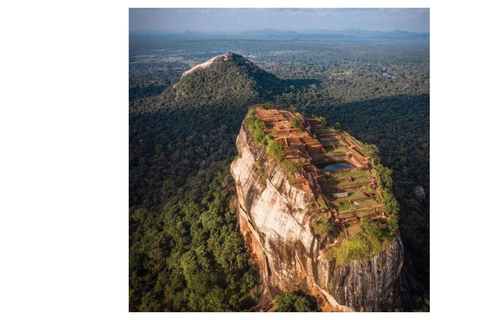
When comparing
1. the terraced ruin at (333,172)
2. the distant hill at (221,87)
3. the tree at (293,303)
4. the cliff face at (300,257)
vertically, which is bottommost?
the tree at (293,303)

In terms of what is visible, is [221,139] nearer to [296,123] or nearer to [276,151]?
[296,123]

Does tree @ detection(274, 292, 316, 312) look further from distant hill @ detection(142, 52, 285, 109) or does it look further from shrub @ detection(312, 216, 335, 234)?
distant hill @ detection(142, 52, 285, 109)

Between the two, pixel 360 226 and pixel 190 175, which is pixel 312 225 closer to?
pixel 360 226

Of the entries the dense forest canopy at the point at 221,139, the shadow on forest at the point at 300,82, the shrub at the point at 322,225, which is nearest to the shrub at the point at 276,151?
the shrub at the point at 322,225

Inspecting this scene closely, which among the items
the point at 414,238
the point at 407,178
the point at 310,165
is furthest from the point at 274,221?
the point at 407,178

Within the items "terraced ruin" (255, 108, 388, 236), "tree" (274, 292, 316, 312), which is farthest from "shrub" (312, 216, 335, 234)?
"tree" (274, 292, 316, 312)

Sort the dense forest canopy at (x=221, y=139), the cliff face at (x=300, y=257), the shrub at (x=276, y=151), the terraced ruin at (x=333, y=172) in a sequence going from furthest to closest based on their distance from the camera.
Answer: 1. the dense forest canopy at (x=221, y=139)
2. the shrub at (x=276, y=151)
3. the terraced ruin at (x=333, y=172)
4. the cliff face at (x=300, y=257)

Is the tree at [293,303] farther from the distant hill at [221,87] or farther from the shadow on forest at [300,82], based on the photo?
the shadow on forest at [300,82]
